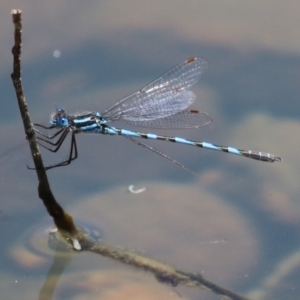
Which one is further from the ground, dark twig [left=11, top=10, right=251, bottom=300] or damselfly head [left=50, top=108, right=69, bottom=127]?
damselfly head [left=50, top=108, right=69, bottom=127]

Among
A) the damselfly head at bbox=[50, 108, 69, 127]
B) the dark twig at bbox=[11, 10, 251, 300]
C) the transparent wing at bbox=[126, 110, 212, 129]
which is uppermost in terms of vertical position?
the damselfly head at bbox=[50, 108, 69, 127]

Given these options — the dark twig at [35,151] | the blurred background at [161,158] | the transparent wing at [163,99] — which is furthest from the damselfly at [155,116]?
the dark twig at [35,151]

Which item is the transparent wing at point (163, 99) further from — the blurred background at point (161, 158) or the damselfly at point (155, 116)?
the blurred background at point (161, 158)

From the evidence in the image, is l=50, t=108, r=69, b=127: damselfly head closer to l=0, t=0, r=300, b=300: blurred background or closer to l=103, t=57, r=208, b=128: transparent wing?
l=0, t=0, r=300, b=300: blurred background

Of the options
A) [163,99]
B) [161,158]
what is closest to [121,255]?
[161,158]

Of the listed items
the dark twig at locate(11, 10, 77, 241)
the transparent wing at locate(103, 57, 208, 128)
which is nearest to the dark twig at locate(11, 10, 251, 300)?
the dark twig at locate(11, 10, 77, 241)

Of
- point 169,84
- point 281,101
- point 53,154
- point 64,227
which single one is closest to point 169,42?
point 169,84

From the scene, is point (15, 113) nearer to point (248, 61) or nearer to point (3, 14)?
point (3, 14)
